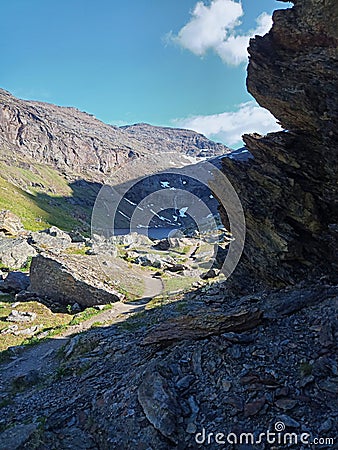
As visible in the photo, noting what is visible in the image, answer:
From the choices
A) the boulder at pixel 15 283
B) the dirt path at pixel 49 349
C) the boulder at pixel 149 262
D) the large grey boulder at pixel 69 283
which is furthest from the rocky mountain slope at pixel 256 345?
the boulder at pixel 149 262

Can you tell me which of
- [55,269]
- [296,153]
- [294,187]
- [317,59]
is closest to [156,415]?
[294,187]

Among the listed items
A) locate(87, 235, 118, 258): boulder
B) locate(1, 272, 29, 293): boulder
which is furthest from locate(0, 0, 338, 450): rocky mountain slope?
locate(87, 235, 118, 258): boulder

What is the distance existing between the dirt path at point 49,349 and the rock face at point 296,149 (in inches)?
442

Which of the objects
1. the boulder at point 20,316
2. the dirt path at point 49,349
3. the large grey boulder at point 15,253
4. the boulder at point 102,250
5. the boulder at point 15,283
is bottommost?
the dirt path at point 49,349

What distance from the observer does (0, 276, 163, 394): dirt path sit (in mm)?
15156

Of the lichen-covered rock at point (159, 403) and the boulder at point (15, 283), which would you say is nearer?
the lichen-covered rock at point (159, 403)

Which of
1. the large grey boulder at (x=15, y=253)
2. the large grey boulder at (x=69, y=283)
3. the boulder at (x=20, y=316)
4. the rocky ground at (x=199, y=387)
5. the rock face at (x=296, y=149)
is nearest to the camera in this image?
the rocky ground at (x=199, y=387)

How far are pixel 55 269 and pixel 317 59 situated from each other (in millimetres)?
22873

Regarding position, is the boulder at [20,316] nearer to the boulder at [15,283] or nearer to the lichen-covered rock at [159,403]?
the boulder at [15,283]

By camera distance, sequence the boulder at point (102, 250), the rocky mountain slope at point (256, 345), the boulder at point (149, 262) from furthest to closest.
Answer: the boulder at point (149, 262) < the boulder at point (102, 250) < the rocky mountain slope at point (256, 345)

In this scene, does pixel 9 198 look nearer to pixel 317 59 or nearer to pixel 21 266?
pixel 21 266

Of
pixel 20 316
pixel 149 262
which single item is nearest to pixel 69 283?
pixel 20 316

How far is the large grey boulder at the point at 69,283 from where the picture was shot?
26172 millimetres

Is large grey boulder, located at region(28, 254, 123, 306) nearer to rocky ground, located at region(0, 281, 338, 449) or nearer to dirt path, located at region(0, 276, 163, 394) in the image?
dirt path, located at region(0, 276, 163, 394)
